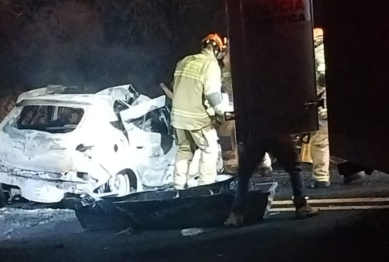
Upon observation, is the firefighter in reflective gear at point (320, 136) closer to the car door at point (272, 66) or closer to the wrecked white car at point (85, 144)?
the car door at point (272, 66)

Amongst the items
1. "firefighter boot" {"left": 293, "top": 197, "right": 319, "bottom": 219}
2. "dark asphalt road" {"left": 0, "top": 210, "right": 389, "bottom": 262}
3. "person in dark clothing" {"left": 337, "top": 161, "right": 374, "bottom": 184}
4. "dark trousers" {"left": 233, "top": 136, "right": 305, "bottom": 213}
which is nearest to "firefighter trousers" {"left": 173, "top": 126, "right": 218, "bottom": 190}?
"dark trousers" {"left": 233, "top": 136, "right": 305, "bottom": 213}

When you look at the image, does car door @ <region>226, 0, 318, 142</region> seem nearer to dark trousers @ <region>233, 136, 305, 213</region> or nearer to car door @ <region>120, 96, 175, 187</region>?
dark trousers @ <region>233, 136, 305, 213</region>

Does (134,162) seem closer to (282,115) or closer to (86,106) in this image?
(86,106)

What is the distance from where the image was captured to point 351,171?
2.93 metres

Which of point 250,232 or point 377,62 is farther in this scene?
point 250,232

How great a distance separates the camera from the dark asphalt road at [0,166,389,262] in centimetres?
275

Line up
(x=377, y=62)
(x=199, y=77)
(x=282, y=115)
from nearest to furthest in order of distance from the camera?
(x=377, y=62) → (x=282, y=115) → (x=199, y=77)

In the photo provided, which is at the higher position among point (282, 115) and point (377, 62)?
point (377, 62)

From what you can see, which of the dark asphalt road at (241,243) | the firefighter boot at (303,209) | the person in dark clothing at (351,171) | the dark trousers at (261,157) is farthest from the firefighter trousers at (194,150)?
the person in dark clothing at (351,171)

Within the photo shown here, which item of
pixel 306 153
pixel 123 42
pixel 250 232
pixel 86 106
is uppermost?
pixel 123 42

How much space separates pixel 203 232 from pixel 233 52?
0.65 m

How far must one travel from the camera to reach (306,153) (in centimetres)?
305

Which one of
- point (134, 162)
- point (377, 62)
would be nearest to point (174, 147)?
point (134, 162)

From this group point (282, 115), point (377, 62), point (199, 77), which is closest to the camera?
point (377, 62)
